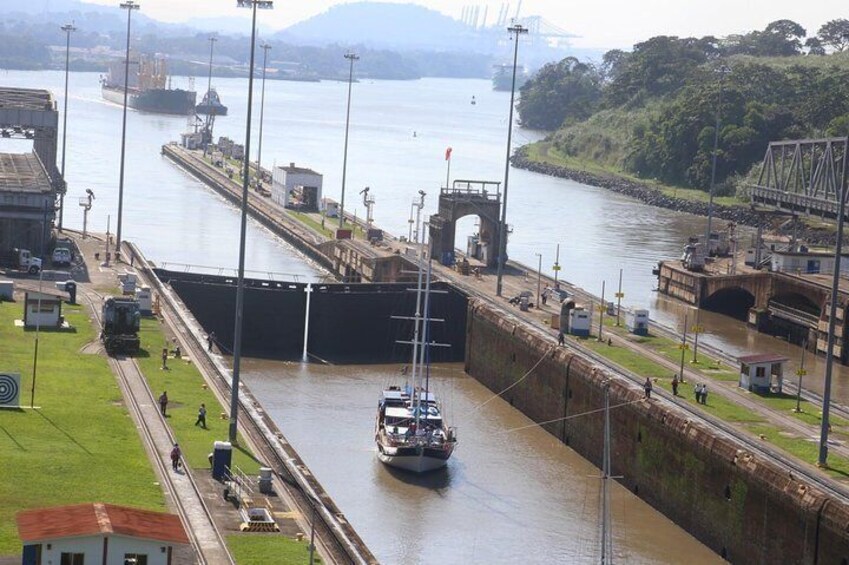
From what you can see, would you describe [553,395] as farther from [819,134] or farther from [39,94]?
[819,134]

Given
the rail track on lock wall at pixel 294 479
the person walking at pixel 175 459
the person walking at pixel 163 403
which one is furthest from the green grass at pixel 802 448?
the person walking at pixel 163 403

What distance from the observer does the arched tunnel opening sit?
9375 cm

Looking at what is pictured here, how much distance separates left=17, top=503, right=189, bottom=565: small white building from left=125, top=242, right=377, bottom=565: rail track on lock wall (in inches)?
276

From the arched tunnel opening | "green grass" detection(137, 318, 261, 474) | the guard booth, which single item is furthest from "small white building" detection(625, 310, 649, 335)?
"green grass" detection(137, 318, 261, 474)

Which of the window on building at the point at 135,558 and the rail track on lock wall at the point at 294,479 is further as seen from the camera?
the rail track on lock wall at the point at 294,479

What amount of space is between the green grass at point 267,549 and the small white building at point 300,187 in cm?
9047

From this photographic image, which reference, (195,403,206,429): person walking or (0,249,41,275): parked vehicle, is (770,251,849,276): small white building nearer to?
(0,249,41,275): parked vehicle

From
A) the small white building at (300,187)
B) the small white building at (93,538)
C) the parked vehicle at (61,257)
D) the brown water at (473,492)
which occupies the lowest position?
the brown water at (473,492)

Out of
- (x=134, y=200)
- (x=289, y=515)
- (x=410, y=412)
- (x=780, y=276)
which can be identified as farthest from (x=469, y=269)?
(x=134, y=200)

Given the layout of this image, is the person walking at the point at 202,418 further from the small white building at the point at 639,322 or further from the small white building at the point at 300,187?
the small white building at the point at 300,187

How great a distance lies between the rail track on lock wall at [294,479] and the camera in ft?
141

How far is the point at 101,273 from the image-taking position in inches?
3361

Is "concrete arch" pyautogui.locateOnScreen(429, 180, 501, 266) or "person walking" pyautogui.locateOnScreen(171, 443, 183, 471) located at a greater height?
"concrete arch" pyautogui.locateOnScreen(429, 180, 501, 266)

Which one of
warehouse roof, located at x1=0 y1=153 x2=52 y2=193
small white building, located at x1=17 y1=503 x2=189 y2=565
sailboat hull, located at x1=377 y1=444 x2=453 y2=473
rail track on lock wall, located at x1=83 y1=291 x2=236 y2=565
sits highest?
warehouse roof, located at x1=0 y1=153 x2=52 y2=193
